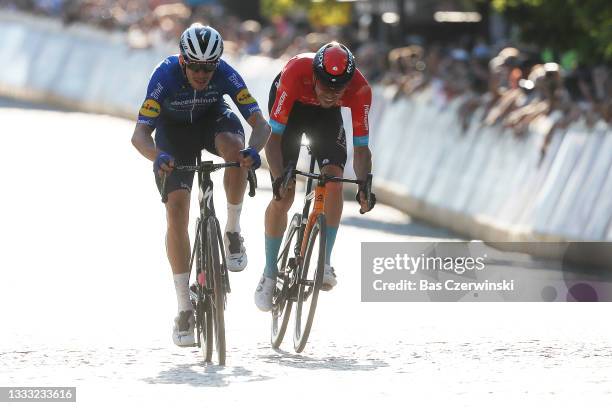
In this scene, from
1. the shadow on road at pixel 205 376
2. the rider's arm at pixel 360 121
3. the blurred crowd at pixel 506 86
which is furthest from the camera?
the blurred crowd at pixel 506 86

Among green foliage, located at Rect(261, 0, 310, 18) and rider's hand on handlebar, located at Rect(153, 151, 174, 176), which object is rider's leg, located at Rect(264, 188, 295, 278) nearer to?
rider's hand on handlebar, located at Rect(153, 151, 174, 176)

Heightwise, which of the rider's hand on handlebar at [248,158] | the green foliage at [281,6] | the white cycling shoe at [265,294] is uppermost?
the green foliage at [281,6]

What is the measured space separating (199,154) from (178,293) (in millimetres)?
824

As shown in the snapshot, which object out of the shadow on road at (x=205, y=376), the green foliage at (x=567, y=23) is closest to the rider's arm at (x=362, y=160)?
the shadow on road at (x=205, y=376)

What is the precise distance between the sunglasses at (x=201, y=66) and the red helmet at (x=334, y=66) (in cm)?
59

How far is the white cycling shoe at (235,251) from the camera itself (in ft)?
37.7

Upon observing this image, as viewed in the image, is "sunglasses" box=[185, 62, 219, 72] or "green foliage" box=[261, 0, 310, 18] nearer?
"sunglasses" box=[185, 62, 219, 72]

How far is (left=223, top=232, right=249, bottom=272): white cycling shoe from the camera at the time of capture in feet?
37.7

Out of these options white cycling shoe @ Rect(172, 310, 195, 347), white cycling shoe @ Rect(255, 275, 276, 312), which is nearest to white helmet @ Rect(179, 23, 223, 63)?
white cycling shoe @ Rect(172, 310, 195, 347)

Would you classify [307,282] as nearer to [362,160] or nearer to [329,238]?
[329,238]

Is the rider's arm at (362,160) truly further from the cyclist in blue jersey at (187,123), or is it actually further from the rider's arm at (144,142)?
the rider's arm at (144,142)

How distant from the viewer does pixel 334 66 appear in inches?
412

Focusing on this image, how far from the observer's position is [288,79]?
1098 cm

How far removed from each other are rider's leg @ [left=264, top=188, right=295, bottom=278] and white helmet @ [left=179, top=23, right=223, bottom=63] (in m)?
1.35
